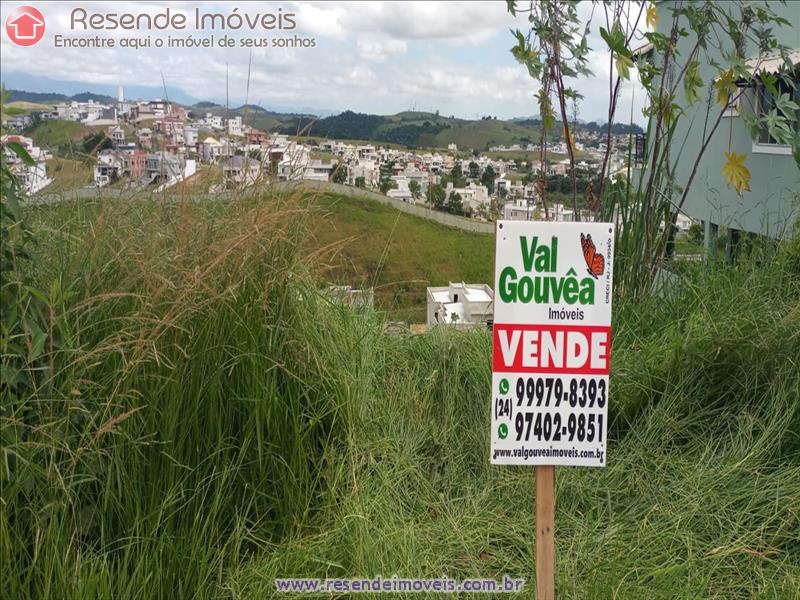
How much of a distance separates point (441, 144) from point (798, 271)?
2687 mm

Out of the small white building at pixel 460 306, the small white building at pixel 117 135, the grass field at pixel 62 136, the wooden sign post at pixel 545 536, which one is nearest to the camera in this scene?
the wooden sign post at pixel 545 536

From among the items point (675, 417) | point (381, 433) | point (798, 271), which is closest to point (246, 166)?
point (381, 433)

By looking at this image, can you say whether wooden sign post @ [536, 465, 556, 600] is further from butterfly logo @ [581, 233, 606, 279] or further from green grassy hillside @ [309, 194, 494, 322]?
green grassy hillside @ [309, 194, 494, 322]

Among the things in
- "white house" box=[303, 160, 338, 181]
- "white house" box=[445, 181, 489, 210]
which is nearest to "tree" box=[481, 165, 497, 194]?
"white house" box=[445, 181, 489, 210]

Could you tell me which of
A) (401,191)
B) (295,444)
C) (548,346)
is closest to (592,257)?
(548,346)

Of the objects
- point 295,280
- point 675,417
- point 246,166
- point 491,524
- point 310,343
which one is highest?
point 246,166

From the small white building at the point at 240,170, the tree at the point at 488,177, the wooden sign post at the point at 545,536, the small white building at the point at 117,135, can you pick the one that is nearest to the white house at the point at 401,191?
the tree at the point at 488,177

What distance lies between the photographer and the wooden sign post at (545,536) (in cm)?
259

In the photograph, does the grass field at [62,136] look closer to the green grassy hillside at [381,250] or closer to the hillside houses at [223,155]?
the hillside houses at [223,155]

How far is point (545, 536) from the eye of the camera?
2.62 metres

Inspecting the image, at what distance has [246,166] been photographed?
394cm

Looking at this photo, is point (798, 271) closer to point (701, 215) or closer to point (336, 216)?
point (336, 216)

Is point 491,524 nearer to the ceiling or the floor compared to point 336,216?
nearer to the floor

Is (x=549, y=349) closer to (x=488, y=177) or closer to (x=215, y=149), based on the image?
(x=215, y=149)
